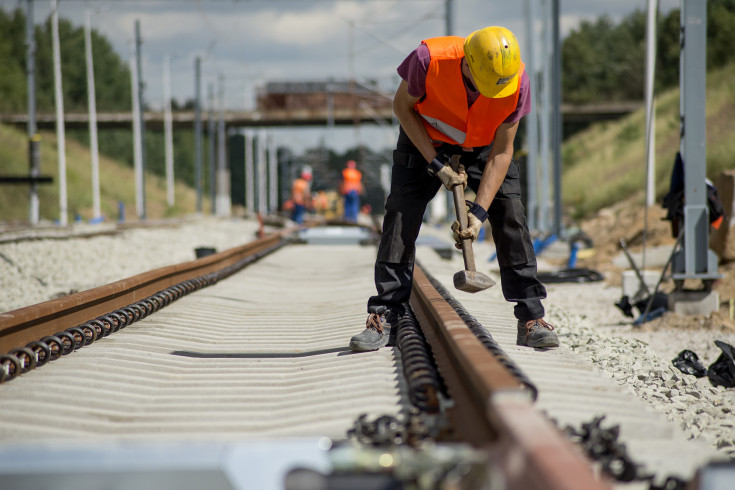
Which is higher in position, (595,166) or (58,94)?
(58,94)

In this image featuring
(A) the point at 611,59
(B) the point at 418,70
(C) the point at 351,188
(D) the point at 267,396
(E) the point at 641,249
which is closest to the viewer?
(D) the point at 267,396

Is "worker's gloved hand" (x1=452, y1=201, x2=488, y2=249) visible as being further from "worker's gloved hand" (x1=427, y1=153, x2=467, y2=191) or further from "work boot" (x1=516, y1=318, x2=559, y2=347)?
"work boot" (x1=516, y1=318, x2=559, y2=347)

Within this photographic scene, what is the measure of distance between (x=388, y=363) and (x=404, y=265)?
30.5 inches

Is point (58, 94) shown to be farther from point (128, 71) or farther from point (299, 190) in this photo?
point (128, 71)

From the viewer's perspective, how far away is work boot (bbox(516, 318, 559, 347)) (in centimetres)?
502

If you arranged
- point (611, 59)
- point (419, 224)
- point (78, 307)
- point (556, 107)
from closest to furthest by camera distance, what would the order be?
1. point (419, 224)
2. point (78, 307)
3. point (556, 107)
4. point (611, 59)

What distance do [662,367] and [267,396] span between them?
115 inches

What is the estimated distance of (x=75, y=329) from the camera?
5102mm

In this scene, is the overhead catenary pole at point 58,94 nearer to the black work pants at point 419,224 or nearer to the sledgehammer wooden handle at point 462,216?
the black work pants at point 419,224

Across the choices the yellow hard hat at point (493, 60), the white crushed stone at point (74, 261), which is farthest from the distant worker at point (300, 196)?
the yellow hard hat at point (493, 60)

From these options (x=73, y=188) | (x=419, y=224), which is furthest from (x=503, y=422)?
(x=73, y=188)

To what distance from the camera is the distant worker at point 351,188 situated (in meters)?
26.7

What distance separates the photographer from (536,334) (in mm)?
5059

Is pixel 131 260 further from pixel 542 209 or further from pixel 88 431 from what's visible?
pixel 88 431
